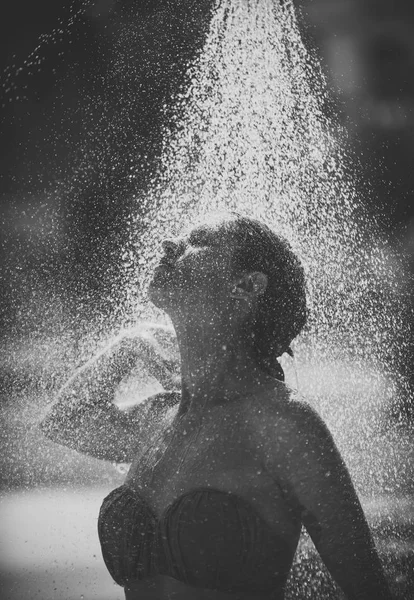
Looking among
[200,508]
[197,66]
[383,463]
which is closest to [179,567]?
[200,508]

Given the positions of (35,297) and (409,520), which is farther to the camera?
(35,297)

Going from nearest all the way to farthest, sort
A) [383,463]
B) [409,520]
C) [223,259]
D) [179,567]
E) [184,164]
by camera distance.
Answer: [179,567]
[223,259]
[184,164]
[383,463]
[409,520]

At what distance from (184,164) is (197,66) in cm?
82

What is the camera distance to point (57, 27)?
5.53m

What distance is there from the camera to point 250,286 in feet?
6.23

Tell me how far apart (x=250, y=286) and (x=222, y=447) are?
54 cm

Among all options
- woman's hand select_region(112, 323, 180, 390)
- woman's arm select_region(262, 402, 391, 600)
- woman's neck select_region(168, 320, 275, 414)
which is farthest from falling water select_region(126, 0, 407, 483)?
woman's arm select_region(262, 402, 391, 600)

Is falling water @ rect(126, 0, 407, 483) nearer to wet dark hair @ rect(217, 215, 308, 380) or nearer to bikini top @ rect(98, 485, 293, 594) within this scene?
wet dark hair @ rect(217, 215, 308, 380)

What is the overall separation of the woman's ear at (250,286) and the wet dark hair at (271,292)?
1.1 inches

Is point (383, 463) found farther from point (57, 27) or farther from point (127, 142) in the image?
point (57, 27)

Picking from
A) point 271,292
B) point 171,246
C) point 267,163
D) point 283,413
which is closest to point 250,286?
point 271,292

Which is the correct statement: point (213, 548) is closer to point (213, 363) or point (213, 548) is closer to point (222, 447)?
point (222, 447)

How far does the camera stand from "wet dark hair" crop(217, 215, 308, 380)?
192 centimetres

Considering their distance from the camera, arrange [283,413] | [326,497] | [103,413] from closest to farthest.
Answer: [326,497] < [283,413] < [103,413]
